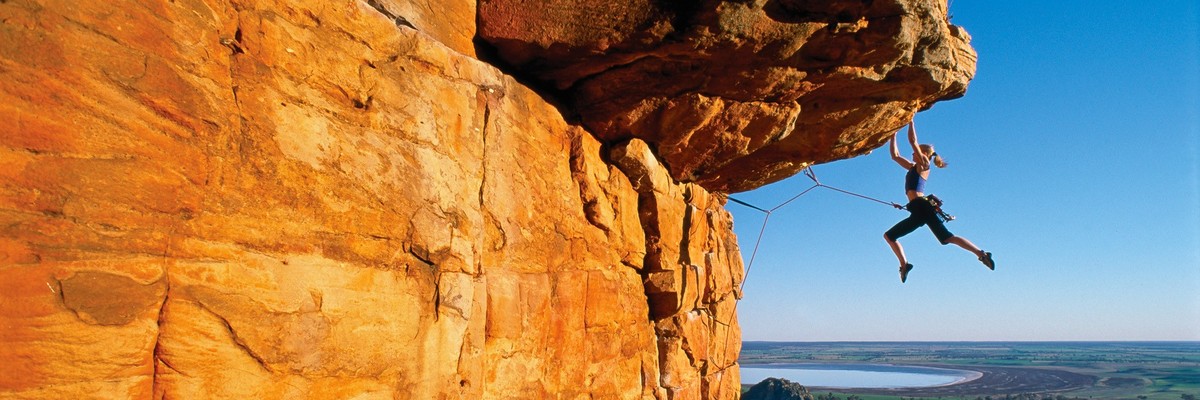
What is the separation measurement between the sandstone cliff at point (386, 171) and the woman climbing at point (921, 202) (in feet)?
7.76

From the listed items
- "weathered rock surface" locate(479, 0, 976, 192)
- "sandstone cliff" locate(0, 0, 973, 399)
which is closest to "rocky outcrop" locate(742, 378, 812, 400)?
"sandstone cliff" locate(0, 0, 973, 399)

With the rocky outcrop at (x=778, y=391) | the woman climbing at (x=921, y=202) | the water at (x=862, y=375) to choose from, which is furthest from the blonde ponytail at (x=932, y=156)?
the water at (x=862, y=375)

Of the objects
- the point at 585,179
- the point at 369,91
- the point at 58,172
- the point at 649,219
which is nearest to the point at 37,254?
the point at 58,172

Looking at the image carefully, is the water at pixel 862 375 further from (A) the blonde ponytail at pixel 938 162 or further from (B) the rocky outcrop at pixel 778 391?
(A) the blonde ponytail at pixel 938 162

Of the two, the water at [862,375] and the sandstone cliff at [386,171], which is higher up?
the sandstone cliff at [386,171]

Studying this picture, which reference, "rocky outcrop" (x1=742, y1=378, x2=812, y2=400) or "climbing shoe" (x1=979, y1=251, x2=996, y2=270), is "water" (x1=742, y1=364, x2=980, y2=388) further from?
"climbing shoe" (x1=979, y1=251, x2=996, y2=270)

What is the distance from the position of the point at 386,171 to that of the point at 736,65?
10.1ft

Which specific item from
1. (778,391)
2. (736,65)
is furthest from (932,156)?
(778,391)

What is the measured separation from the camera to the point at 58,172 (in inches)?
96.7

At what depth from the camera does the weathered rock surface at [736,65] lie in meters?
5.04

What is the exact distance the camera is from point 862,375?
122188mm

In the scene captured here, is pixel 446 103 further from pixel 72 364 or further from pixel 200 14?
pixel 72 364

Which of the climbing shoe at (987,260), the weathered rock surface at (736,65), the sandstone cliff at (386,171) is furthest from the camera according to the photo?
the climbing shoe at (987,260)

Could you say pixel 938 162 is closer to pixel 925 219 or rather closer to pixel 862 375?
pixel 925 219
